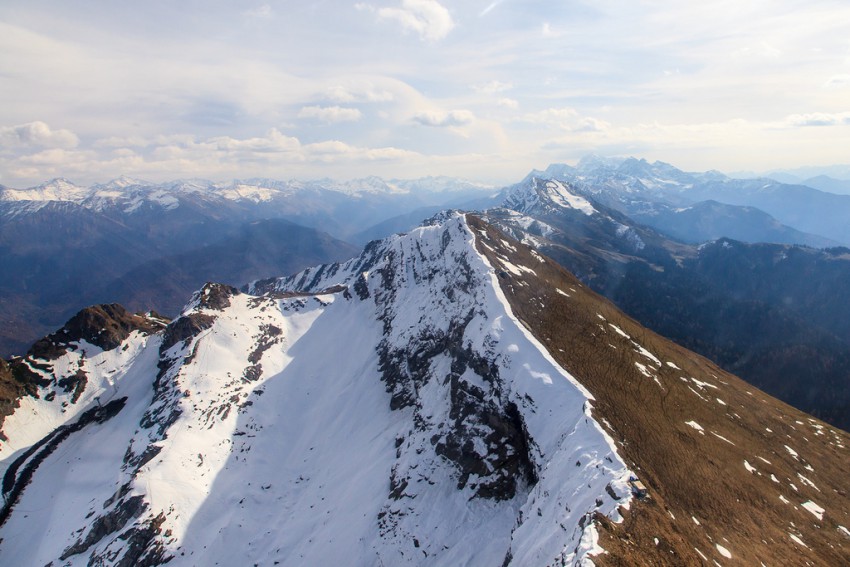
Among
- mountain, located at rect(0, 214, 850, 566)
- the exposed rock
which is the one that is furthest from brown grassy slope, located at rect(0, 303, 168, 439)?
mountain, located at rect(0, 214, 850, 566)

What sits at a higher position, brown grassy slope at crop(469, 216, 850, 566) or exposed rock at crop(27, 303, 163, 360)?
brown grassy slope at crop(469, 216, 850, 566)

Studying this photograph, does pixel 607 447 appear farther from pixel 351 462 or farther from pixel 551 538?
pixel 351 462

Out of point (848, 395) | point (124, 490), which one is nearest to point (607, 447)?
point (124, 490)

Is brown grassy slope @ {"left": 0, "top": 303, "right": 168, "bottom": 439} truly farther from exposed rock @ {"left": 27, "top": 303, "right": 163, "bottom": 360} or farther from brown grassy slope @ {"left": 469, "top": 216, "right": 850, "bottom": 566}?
brown grassy slope @ {"left": 469, "top": 216, "right": 850, "bottom": 566}

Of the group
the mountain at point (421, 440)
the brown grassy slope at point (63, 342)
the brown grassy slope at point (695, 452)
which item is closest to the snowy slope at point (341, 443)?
the mountain at point (421, 440)

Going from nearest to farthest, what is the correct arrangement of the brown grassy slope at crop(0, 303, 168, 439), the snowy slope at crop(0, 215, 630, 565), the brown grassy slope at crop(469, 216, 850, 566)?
the brown grassy slope at crop(469, 216, 850, 566) < the snowy slope at crop(0, 215, 630, 565) < the brown grassy slope at crop(0, 303, 168, 439)

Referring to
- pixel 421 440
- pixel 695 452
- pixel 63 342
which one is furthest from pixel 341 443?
pixel 63 342
